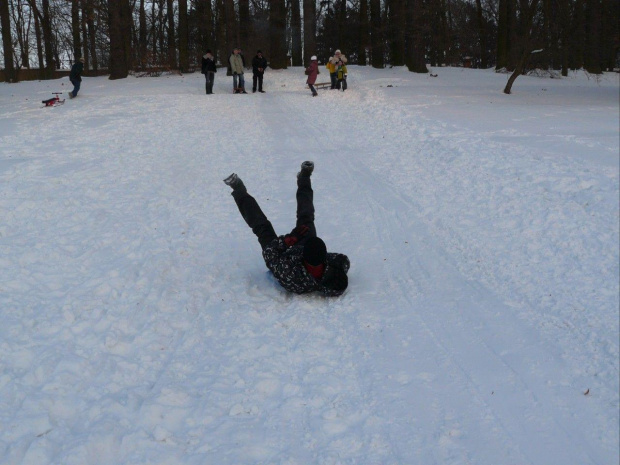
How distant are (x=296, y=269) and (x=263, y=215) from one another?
905 mm

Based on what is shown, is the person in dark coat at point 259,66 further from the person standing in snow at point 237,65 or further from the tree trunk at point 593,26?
the tree trunk at point 593,26

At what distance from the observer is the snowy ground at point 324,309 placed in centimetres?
346

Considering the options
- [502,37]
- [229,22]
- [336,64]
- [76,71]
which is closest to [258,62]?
[336,64]

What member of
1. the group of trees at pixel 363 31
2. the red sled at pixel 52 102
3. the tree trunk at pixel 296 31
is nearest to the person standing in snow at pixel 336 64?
the group of trees at pixel 363 31

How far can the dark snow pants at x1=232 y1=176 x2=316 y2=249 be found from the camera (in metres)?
5.69

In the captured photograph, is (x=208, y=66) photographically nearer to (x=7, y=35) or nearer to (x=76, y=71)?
(x=76, y=71)

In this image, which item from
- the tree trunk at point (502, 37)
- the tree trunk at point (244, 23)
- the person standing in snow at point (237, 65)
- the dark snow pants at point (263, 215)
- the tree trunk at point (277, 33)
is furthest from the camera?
the tree trunk at point (244, 23)

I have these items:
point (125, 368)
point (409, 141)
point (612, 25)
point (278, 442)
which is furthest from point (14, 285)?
point (612, 25)

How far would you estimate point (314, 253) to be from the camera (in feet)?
16.9

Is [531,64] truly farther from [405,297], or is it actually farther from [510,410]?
[510,410]

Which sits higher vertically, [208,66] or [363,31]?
[363,31]

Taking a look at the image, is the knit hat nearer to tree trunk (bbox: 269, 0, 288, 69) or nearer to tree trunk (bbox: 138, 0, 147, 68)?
tree trunk (bbox: 269, 0, 288, 69)

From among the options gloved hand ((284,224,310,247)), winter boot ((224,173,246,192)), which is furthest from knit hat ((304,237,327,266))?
winter boot ((224,173,246,192))

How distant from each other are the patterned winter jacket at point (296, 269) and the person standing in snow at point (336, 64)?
53.9 ft
